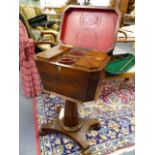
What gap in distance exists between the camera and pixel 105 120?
6.30 feet

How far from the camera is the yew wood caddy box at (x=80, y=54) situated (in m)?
1.17

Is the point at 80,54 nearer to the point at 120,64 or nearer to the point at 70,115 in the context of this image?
the point at 70,115

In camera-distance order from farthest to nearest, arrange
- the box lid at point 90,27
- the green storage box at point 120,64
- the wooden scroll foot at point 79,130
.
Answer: the green storage box at point 120,64 → the wooden scroll foot at point 79,130 → the box lid at point 90,27

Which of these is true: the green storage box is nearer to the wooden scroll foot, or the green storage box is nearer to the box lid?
the wooden scroll foot

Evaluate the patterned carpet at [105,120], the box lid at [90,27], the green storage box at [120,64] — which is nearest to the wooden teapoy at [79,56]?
the box lid at [90,27]

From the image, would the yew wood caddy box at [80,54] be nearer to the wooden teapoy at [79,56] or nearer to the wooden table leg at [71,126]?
the wooden teapoy at [79,56]

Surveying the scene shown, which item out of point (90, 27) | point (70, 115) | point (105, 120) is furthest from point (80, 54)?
point (105, 120)

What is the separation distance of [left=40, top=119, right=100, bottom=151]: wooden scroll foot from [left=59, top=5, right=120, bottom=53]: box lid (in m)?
0.70

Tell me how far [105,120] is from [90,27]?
941 mm

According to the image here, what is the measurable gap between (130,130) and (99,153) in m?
0.41

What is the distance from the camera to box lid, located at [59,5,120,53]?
4.37 ft

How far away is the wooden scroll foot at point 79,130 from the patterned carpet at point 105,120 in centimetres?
6
